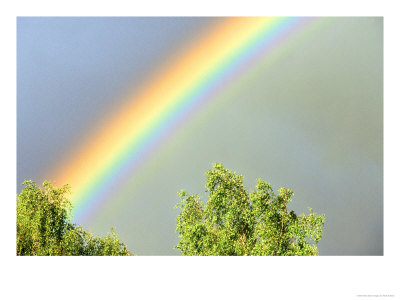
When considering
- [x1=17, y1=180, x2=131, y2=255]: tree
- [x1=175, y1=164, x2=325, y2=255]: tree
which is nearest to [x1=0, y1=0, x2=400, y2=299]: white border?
[x1=175, y1=164, x2=325, y2=255]: tree

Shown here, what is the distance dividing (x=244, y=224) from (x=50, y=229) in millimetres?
3425

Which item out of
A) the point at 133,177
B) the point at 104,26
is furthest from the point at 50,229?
the point at 104,26

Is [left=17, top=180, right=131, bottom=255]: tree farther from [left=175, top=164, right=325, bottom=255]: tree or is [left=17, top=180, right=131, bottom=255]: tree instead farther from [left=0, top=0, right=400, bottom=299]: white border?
[left=0, top=0, right=400, bottom=299]: white border

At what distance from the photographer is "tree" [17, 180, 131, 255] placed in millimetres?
7832

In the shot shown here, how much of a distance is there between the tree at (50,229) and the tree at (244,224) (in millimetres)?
1534

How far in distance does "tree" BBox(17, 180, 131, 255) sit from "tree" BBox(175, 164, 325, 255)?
1534 millimetres
